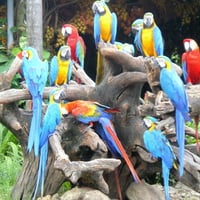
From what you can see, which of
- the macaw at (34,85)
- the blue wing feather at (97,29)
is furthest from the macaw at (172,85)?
the blue wing feather at (97,29)

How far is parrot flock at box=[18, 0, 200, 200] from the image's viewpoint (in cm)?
342

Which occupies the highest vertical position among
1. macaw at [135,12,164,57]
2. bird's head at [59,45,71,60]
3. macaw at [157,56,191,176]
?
macaw at [135,12,164,57]

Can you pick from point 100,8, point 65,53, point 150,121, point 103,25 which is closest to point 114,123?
point 150,121

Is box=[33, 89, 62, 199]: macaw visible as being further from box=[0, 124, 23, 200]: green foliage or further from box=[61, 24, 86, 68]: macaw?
box=[61, 24, 86, 68]: macaw

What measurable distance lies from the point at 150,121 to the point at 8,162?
1.44 m

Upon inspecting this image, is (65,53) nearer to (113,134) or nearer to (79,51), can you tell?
(79,51)

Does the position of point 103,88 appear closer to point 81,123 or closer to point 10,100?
point 81,123

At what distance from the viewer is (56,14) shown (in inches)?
269

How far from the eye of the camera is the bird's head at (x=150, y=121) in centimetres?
366

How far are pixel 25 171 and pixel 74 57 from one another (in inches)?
41.2

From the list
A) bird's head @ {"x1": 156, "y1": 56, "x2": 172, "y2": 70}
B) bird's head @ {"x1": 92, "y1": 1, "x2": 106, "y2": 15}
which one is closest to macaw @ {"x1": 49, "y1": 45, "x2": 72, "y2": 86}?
bird's head @ {"x1": 92, "y1": 1, "x2": 106, "y2": 15}

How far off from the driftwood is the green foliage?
0.36 meters

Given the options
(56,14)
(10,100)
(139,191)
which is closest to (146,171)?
(139,191)

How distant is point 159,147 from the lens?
3.58m
